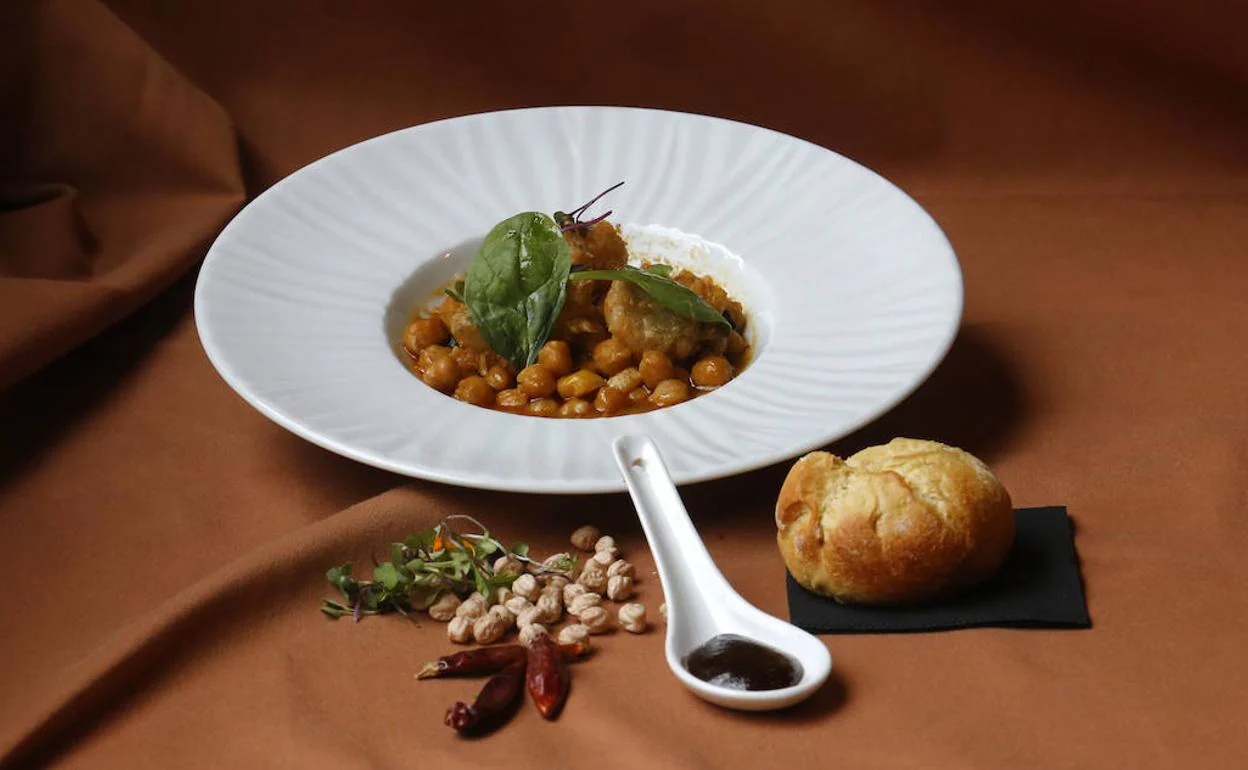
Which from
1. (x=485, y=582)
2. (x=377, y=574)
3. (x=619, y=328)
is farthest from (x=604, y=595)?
(x=619, y=328)

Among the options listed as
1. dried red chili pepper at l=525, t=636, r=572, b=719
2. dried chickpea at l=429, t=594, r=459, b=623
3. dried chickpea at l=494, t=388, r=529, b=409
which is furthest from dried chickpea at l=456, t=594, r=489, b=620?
dried chickpea at l=494, t=388, r=529, b=409

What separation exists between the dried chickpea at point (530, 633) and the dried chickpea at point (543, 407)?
58 cm

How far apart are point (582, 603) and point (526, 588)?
0.09 meters

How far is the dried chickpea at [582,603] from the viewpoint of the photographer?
2279mm

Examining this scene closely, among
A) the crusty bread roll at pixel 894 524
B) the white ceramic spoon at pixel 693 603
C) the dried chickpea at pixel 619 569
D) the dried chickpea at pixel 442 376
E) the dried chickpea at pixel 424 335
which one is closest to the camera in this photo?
the white ceramic spoon at pixel 693 603

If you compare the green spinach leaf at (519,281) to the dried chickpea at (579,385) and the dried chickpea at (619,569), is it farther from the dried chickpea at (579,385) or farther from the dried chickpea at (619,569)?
the dried chickpea at (619,569)

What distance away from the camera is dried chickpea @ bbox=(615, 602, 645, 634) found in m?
2.26

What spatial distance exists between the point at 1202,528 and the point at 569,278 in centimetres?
113

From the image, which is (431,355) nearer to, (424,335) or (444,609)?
(424,335)

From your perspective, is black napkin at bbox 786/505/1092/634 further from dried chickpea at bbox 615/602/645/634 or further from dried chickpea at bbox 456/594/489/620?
dried chickpea at bbox 456/594/489/620

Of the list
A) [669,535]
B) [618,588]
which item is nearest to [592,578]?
[618,588]

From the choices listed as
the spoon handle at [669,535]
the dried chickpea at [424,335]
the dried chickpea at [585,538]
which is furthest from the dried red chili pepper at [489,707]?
the dried chickpea at [424,335]

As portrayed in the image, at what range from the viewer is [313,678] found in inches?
86.1

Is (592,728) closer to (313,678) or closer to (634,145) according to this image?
(313,678)
